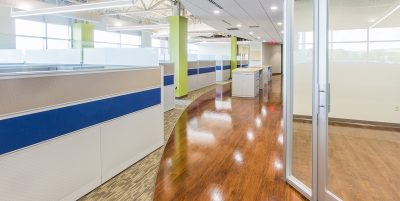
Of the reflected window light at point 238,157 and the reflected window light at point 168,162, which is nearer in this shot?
the reflected window light at point 168,162

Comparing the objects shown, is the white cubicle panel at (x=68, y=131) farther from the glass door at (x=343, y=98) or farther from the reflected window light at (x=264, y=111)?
the reflected window light at (x=264, y=111)

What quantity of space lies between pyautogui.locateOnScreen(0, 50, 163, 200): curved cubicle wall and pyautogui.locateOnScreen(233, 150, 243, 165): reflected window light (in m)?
1.24

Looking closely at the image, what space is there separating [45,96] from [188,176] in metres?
1.72

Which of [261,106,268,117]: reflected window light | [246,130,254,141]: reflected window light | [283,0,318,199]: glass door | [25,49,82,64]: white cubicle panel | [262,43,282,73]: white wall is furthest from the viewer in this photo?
[262,43,282,73]: white wall

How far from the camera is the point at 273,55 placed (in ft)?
76.7

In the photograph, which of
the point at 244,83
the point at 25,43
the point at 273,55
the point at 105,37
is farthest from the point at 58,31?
the point at 273,55

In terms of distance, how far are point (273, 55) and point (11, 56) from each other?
67.2 ft

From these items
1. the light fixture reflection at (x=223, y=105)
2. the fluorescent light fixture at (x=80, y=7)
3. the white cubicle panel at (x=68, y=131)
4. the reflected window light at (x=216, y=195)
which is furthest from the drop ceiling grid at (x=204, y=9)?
the reflected window light at (x=216, y=195)

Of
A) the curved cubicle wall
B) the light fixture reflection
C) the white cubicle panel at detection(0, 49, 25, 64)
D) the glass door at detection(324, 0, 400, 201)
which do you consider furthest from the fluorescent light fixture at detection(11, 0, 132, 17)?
the glass door at detection(324, 0, 400, 201)

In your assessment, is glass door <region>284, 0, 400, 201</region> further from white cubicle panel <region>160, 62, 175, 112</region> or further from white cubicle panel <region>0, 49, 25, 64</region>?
white cubicle panel <region>0, 49, 25, 64</region>

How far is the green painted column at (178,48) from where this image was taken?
9.54m

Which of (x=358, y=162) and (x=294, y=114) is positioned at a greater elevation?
(x=294, y=114)

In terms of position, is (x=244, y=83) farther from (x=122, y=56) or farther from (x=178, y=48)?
(x=122, y=56)

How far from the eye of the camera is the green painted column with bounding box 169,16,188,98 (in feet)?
31.3
